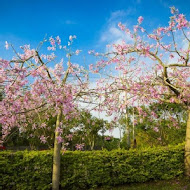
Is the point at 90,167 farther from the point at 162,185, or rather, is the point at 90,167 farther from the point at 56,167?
the point at 162,185

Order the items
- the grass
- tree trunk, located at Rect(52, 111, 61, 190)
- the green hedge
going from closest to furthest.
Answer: the green hedge < tree trunk, located at Rect(52, 111, 61, 190) < the grass

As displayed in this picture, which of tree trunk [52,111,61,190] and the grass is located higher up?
tree trunk [52,111,61,190]

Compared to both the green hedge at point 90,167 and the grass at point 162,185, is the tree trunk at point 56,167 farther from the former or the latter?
the grass at point 162,185

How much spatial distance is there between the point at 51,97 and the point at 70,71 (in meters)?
2.57

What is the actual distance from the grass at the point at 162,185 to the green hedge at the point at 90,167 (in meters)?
0.23

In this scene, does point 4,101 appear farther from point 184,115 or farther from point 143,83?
point 184,115

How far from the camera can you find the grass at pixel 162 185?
33.5ft

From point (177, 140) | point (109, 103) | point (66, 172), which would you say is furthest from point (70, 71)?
point (177, 140)

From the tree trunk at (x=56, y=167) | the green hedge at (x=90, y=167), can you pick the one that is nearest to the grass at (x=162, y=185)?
the green hedge at (x=90, y=167)

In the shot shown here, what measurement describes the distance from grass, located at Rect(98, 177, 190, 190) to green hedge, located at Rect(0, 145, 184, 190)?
0.23m

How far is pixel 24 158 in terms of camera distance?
31.3 feet

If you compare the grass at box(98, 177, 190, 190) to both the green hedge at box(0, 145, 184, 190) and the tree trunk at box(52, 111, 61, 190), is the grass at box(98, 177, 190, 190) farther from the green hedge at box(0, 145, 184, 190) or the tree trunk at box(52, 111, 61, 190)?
the tree trunk at box(52, 111, 61, 190)

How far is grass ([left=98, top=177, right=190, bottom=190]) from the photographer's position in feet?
33.5

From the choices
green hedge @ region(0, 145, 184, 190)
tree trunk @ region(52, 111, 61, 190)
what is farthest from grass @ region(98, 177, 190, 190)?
tree trunk @ region(52, 111, 61, 190)
